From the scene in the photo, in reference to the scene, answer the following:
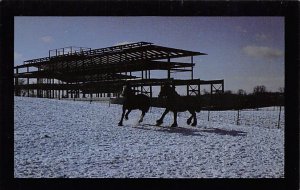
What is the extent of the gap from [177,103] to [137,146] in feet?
5.93

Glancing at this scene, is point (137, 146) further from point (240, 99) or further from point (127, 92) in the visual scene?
point (240, 99)

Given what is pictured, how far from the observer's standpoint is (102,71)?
10859mm

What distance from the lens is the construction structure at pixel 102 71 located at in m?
9.83

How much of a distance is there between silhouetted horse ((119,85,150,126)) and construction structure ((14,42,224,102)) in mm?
160

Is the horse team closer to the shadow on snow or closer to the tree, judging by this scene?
the shadow on snow

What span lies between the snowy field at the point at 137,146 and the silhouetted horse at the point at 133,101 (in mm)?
134

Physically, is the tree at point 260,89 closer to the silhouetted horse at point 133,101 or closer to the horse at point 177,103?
the horse at point 177,103

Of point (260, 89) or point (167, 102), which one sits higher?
point (260, 89)

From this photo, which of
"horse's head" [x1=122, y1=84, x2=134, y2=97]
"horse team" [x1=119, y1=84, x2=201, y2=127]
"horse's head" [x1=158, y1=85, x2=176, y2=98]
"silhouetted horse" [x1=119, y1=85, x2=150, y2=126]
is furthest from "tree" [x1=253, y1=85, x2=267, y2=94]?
"horse's head" [x1=122, y1=84, x2=134, y2=97]

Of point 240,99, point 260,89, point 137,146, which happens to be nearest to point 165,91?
point 137,146

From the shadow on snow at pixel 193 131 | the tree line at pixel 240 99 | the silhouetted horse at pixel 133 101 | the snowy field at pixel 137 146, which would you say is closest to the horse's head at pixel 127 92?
the silhouetted horse at pixel 133 101

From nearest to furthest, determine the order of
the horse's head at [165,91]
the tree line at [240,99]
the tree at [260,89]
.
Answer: the tree at [260,89], the tree line at [240,99], the horse's head at [165,91]

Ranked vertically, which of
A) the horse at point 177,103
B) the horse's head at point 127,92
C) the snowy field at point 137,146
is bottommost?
the snowy field at point 137,146
